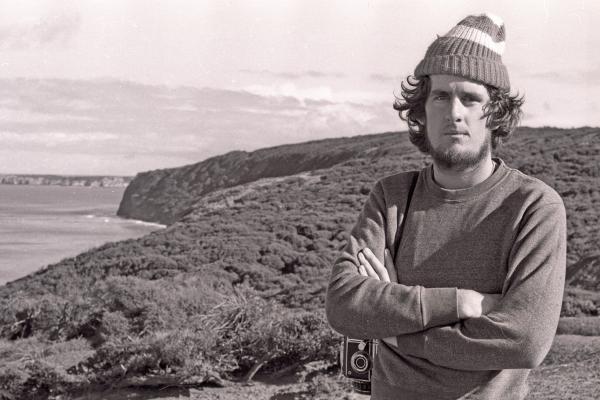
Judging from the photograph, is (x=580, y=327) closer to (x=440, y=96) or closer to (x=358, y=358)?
(x=358, y=358)

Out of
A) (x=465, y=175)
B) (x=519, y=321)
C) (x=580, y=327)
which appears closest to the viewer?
(x=519, y=321)

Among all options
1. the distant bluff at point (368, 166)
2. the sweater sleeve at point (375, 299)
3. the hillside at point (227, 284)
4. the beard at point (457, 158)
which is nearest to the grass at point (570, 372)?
the hillside at point (227, 284)

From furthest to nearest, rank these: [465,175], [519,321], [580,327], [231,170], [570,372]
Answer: [231,170], [580,327], [570,372], [465,175], [519,321]

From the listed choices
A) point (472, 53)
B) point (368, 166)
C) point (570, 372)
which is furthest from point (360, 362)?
point (368, 166)

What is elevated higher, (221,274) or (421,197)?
(421,197)

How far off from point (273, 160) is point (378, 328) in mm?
53681

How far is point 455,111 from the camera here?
7.06 ft

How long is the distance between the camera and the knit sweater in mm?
132

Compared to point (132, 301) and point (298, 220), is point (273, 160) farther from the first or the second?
point (132, 301)

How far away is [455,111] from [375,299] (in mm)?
570

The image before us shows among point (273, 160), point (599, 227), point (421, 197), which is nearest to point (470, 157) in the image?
point (421, 197)

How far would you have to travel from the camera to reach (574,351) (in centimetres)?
746

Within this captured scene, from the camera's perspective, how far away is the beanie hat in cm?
215

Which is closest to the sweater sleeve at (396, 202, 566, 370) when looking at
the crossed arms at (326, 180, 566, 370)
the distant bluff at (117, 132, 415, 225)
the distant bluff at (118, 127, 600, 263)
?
the crossed arms at (326, 180, 566, 370)
